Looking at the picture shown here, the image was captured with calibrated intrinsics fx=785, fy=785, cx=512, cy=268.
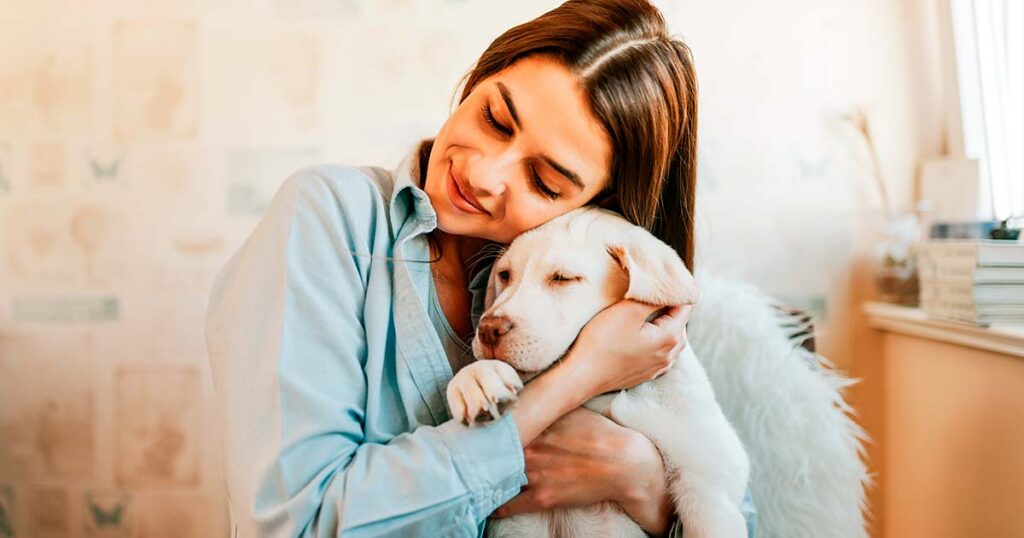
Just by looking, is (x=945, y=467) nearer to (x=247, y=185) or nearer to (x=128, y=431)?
(x=247, y=185)

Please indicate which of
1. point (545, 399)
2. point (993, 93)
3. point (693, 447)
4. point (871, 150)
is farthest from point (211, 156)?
point (993, 93)

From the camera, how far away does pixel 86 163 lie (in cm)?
202

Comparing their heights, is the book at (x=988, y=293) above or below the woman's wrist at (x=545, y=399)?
above

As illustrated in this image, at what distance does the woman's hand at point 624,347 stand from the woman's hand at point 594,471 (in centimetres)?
6

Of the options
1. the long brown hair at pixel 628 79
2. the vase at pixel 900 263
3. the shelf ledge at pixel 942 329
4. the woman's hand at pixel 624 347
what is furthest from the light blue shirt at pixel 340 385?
the vase at pixel 900 263

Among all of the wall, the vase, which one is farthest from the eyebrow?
the vase

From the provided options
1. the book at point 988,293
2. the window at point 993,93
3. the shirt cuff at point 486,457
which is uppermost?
the window at point 993,93

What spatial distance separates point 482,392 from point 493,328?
3.1 inches

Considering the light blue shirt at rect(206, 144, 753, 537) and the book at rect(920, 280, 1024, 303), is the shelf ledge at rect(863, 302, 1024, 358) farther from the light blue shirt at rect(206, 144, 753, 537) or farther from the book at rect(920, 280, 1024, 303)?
the light blue shirt at rect(206, 144, 753, 537)

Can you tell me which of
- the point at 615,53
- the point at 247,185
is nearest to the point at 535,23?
the point at 615,53

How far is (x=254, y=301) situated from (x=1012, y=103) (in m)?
1.74

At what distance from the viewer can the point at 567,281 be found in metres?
0.97

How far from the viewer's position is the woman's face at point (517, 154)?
3.18 feet

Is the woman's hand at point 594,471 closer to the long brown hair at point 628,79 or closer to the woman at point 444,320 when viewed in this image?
the woman at point 444,320
